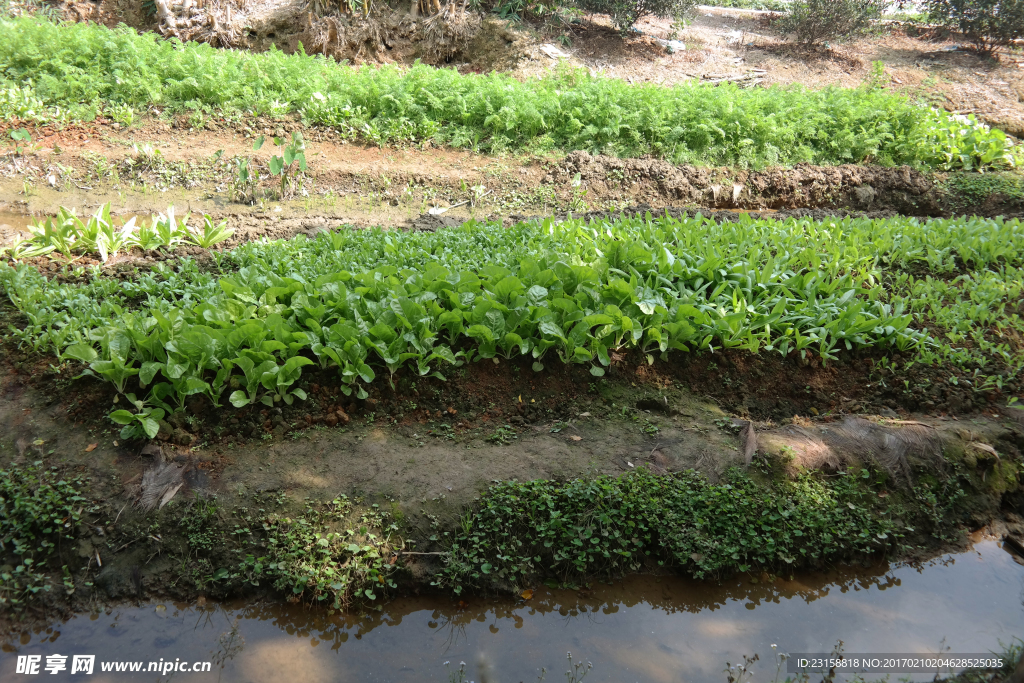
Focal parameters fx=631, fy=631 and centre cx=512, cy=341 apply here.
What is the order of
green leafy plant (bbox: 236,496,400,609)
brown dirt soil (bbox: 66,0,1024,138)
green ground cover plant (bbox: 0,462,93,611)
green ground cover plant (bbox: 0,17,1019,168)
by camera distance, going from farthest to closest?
brown dirt soil (bbox: 66,0,1024,138) → green ground cover plant (bbox: 0,17,1019,168) → green leafy plant (bbox: 236,496,400,609) → green ground cover plant (bbox: 0,462,93,611)

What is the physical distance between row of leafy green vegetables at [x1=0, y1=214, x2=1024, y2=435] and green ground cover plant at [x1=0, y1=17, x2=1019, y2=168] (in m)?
4.20

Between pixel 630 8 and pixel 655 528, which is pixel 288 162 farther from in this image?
pixel 630 8

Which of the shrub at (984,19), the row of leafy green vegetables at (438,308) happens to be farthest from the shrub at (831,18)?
the row of leafy green vegetables at (438,308)

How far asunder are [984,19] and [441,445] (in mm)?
17946

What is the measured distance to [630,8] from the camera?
1438 cm

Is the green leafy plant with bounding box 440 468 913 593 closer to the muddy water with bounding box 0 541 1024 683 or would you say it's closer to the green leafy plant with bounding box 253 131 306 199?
the muddy water with bounding box 0 541 1024 683

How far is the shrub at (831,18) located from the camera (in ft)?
50.0

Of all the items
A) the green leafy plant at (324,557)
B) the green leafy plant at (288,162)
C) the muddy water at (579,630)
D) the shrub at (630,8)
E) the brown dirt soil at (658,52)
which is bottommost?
the muddy water at (579,630)

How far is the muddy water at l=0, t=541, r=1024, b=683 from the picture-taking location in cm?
298

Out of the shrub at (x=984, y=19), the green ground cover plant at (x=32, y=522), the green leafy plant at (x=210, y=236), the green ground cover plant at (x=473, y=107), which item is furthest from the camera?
the shrub at (x=984, y=19)

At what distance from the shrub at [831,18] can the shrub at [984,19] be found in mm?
1622

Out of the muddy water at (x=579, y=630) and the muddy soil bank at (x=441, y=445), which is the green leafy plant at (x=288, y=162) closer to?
the muddy soil bank at (x=441, y=445)

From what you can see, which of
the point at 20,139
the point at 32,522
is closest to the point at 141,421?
the point at 32,522

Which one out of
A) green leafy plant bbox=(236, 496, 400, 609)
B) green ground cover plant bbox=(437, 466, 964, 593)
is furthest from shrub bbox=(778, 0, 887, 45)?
green leafy plant bbox=(236, 496, 400, 609)
